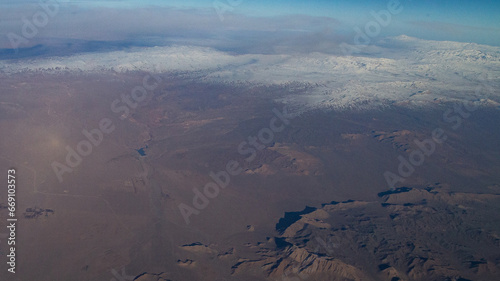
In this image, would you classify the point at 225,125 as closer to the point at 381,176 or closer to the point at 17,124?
the point at 381,176
